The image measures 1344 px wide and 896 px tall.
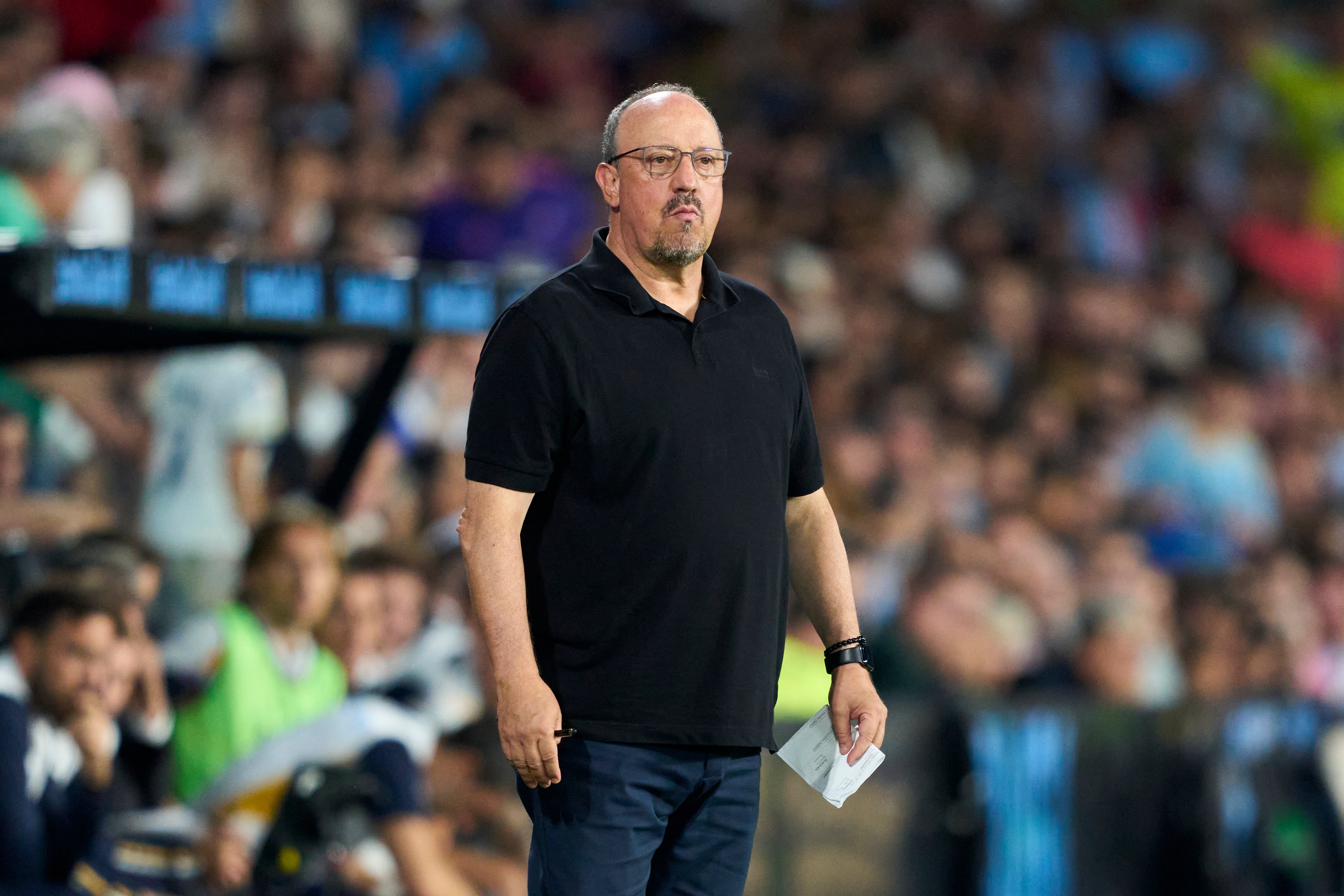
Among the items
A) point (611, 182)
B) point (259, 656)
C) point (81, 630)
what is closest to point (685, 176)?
point (611, 182)

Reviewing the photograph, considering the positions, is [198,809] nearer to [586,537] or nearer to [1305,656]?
[586,537]

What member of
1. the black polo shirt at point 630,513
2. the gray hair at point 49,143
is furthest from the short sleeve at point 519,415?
the gray hair at point 49,143

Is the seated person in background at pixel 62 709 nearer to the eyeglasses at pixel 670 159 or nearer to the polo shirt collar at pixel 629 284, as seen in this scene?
the polo shirt collar at pixel 629 284

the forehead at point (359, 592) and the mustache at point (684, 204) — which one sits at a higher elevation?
the mustache at point (684, 204)

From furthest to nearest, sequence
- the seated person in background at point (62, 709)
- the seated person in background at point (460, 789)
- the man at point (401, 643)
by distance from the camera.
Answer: the man at point (401, 643) < the seated person in background at point (460, 789) < the seated person in background at point (62, 709)

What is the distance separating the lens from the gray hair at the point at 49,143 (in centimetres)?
626

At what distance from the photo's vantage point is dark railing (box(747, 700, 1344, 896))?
23.2ft

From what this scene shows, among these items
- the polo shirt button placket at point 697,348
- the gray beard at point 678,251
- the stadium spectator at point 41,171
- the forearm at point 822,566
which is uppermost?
the stadium spectator at point 41,171

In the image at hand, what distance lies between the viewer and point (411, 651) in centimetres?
662

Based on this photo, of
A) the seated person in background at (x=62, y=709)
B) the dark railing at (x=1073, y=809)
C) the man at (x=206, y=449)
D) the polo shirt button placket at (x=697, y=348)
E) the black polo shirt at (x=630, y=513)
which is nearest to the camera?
the black polo shirt at (x=630, y=513)

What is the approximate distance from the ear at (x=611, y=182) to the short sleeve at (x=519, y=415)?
0.31 meters

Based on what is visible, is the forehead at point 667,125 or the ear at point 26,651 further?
the ear at point 26,651

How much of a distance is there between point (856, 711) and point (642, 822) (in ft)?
1.57

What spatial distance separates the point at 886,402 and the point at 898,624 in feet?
8.72
